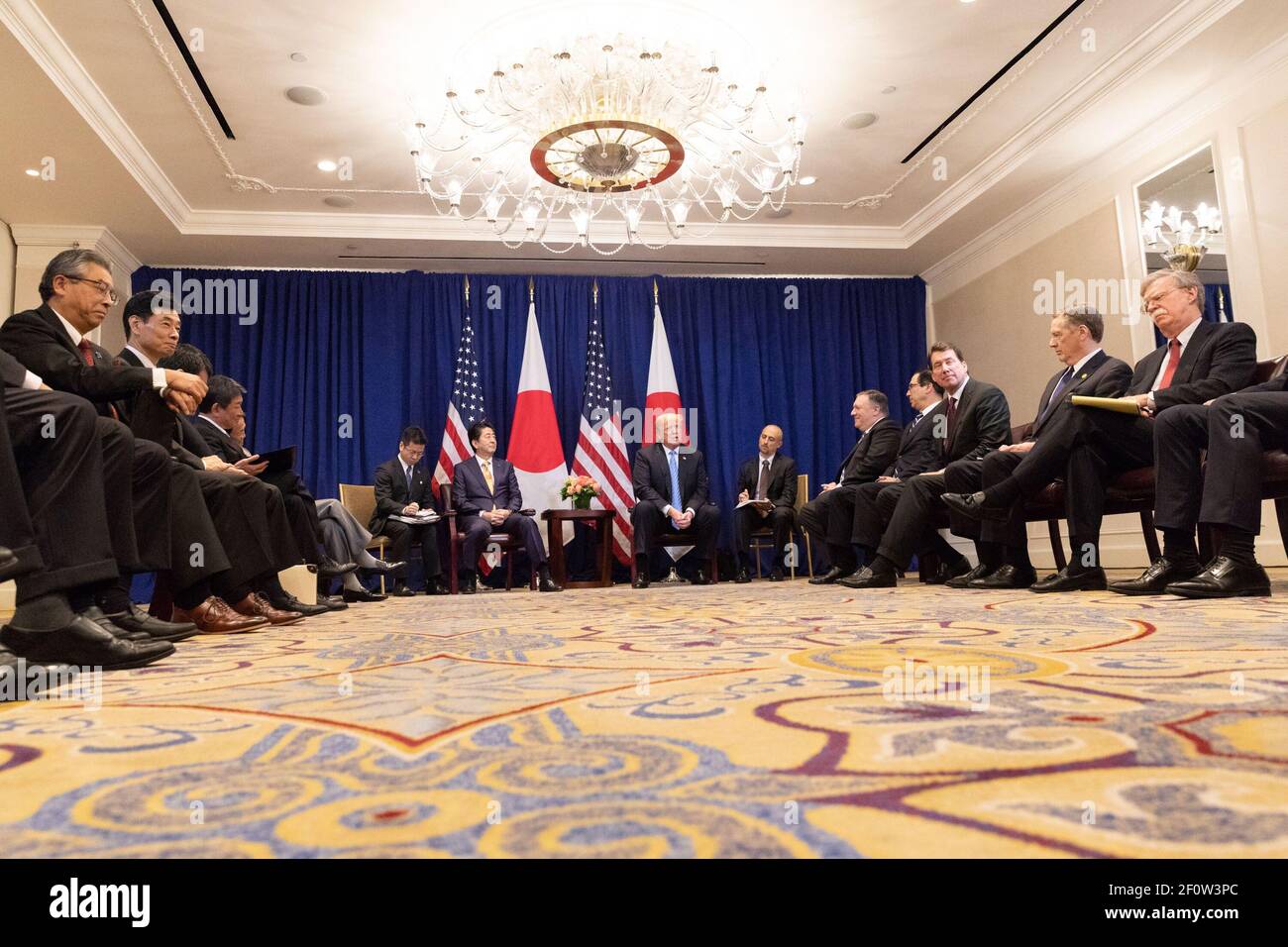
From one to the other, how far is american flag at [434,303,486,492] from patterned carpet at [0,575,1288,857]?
5.49 metres

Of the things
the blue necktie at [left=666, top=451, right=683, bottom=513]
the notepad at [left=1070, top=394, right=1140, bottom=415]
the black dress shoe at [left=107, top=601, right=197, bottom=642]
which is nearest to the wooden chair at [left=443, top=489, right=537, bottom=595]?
the blue necktie at [left=666, top=451, right=683, bottom=513]

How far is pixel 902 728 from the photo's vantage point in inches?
34.2

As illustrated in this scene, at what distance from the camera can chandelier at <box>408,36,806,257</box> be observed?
4434mm

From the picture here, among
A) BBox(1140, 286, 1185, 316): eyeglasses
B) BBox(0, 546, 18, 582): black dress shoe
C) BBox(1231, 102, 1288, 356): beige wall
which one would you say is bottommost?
BBox(0, 546, 18, 582): black dress shoe

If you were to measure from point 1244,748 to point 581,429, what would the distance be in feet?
22.2

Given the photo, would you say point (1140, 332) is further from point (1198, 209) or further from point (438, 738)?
point (438, 738)

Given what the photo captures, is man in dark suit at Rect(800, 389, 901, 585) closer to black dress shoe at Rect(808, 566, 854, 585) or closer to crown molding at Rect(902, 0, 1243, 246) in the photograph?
black dress shoe at Rect(808, 566, 854, 585)

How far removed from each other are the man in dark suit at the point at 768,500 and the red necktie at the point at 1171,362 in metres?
3.37

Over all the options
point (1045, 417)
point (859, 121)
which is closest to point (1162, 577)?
point (1045, 417)

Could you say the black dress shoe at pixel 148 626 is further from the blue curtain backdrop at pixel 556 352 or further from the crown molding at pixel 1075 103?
the crown molding at pixel 1075 103

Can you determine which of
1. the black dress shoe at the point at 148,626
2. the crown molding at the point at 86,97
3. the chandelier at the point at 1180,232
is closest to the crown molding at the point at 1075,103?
the chandelier at the point at 1180,232

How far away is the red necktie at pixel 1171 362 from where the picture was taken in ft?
10.8

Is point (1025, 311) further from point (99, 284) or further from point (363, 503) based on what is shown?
point (99, 284)

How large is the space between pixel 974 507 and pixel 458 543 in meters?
3.98
